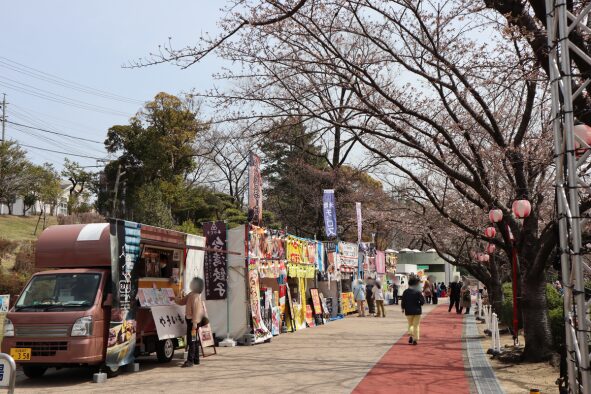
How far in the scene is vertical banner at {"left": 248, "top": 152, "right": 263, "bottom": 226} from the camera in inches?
611

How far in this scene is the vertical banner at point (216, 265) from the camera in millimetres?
15273

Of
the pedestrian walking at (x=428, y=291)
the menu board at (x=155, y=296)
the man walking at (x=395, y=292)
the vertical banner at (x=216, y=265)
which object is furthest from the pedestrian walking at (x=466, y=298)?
the menu board at (x=155, y=296)

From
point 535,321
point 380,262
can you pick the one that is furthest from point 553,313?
point 380,262

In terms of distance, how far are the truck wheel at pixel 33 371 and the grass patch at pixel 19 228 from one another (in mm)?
33627

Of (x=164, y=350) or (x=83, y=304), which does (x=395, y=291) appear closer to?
(x=164, y=350)

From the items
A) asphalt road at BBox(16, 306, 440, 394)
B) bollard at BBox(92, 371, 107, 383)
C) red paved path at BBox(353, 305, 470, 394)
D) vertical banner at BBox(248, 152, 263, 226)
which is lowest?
red paved path at BBox(353, 305, 470, 394)

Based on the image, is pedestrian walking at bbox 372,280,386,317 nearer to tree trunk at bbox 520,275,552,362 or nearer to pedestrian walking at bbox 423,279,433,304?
pedestrian walking at bbox 423,279,433,304

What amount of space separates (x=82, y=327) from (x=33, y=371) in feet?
5.25

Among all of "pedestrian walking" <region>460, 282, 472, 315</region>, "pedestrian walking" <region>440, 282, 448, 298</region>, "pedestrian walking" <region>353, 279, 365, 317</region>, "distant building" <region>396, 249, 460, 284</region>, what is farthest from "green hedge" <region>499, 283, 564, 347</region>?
"distant building" <region>396, 249, 460, 284</region>

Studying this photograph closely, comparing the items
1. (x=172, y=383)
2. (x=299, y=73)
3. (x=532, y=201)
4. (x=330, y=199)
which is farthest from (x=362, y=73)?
(x=330, y=199)

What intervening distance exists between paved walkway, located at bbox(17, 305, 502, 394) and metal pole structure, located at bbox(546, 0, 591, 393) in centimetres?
386

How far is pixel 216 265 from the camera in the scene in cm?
1531

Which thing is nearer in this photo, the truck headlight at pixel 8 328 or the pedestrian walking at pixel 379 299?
the truck headlight at pixel 8 328

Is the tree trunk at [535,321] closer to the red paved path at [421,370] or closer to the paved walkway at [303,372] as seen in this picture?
the paved walkway at [303,372]
